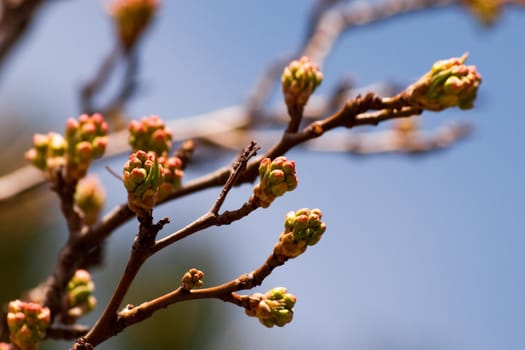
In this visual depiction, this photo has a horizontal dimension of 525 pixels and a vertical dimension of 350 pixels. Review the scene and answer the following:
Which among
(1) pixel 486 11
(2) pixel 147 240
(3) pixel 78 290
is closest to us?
(2) pixel 147 240

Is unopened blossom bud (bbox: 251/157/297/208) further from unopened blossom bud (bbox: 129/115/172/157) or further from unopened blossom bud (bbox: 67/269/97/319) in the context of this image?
unopened blossom bud (bbox: 67/269/97/319)

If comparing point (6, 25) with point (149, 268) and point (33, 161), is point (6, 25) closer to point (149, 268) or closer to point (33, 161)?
point (33, 161)

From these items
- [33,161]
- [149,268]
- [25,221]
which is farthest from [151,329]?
[33,161]

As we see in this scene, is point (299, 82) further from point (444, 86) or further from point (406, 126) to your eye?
point (406, 126)

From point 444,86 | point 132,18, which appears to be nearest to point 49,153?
point 444,86

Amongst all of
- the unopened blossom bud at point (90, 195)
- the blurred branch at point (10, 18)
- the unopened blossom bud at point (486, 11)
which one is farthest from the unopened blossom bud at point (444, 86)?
the unopened blossom bud at point (486, 11)

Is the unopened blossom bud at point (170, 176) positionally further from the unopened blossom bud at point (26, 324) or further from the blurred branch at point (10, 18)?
the blurred branch at point (10, 18)
